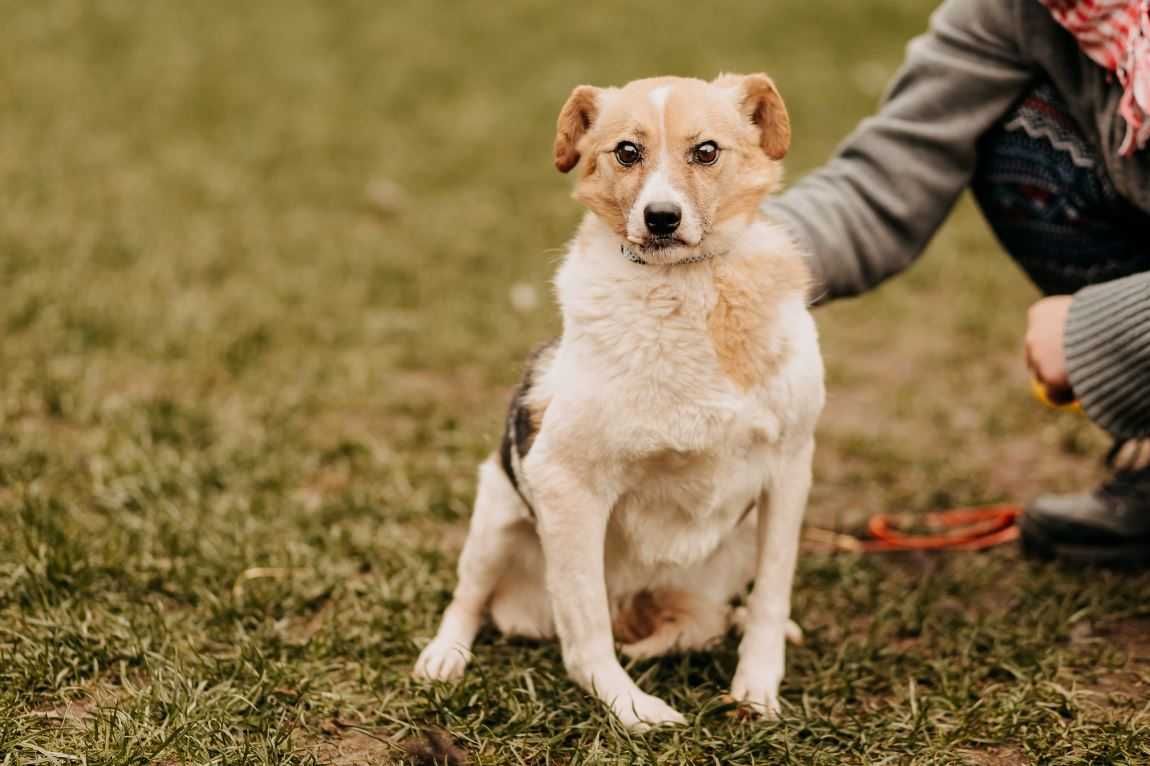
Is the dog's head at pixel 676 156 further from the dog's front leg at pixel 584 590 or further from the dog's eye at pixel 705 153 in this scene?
the dog's front leg at pixel 584 590

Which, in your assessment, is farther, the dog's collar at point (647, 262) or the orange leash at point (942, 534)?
the orange leash at point (942, 534)

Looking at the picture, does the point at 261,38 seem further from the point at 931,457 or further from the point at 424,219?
the point at 931,457

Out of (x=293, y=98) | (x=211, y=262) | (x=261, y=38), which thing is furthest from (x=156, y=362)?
(x=261, y=38)

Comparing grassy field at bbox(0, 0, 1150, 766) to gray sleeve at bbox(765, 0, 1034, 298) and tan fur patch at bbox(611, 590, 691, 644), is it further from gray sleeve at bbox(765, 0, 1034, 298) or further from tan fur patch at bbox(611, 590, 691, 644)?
gray sleeve at bbox(765, 0, 1034, 298)

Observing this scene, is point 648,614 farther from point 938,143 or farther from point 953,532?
point 938,143

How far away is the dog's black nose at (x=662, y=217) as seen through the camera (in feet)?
7.06

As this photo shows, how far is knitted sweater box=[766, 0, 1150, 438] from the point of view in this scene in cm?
275

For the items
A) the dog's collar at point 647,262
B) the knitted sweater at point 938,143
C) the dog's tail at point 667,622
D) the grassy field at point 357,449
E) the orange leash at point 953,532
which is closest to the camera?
the dog's collar at point 647,262

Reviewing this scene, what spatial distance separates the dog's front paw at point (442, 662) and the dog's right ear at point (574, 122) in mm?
1001

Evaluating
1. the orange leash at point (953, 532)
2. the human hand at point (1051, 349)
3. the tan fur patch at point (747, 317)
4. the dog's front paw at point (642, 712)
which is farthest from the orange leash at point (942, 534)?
the tan fur patch at point (747, 317)

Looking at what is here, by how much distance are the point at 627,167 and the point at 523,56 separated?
254 inches

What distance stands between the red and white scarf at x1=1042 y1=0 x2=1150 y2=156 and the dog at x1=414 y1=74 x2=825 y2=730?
0.76 meters

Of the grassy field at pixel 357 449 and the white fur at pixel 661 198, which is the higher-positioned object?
the white fur at pixel 661 198

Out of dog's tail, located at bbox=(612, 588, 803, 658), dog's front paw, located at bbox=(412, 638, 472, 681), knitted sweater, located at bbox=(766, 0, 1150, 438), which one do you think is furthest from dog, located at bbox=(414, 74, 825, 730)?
knitted sweater, located at bbox=(766, 0, 1150, 438)
